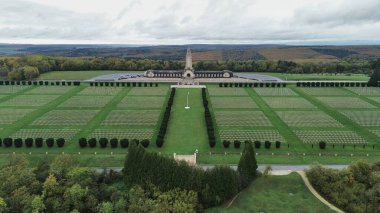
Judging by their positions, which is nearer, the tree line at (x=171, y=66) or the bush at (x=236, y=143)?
the bush at (x=236, y=143)

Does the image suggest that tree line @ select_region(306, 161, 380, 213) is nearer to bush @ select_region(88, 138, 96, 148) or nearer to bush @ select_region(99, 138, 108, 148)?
bush @ select_region(99, 138, 108, 148)

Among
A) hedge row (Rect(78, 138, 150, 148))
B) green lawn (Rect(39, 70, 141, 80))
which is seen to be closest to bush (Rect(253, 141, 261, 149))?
hedge row (Rect(78, 138, 150, 148))

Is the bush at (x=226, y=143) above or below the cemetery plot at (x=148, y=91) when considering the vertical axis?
below

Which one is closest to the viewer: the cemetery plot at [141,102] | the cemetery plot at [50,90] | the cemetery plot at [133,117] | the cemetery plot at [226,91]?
the cemetery plot at [133,117]

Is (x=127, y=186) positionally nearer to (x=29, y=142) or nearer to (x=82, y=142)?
(x=82, y=142)

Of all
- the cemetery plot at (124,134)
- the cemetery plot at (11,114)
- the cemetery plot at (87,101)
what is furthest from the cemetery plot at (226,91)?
the cemetery plot at (11,114)

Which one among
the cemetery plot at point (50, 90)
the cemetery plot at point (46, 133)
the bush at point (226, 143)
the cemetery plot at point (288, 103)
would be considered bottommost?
the bush at point (226, 143)

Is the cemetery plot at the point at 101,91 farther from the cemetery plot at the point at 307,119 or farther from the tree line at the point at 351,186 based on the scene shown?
the tree line at the point at 351,186
